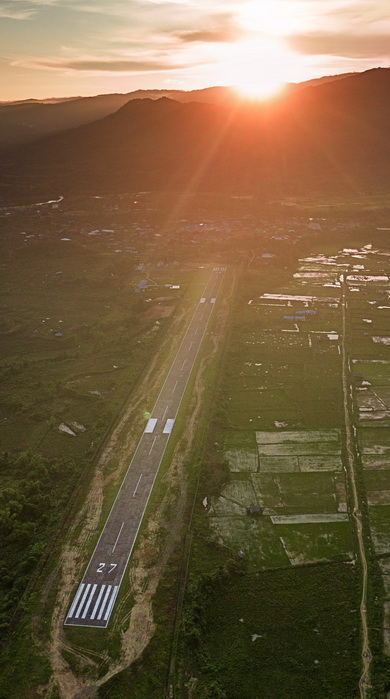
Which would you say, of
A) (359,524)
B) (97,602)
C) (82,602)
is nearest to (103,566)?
(97,602)

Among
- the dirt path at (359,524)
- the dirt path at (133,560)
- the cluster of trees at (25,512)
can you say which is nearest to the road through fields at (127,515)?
the dirt path at (133,560)

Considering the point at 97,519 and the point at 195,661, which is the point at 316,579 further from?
the point at 97,519

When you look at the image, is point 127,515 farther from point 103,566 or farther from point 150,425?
point 150,425

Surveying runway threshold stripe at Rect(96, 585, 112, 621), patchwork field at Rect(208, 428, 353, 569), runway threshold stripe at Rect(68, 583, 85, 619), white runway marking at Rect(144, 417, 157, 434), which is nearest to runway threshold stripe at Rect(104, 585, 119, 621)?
runway threshold stripe at Rect(96, 585, 112, 621)

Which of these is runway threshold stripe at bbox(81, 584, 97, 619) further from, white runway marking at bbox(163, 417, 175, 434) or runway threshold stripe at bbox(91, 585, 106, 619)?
white runway marking at bbox(163, 417, 175, 434)

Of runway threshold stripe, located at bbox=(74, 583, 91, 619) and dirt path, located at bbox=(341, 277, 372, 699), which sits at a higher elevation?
runway threshold stripe, located at bbox=(74, 583, 91, 619)

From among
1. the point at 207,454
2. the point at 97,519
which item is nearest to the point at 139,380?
the point at 207,454
